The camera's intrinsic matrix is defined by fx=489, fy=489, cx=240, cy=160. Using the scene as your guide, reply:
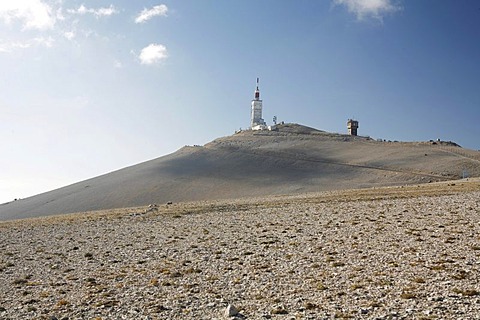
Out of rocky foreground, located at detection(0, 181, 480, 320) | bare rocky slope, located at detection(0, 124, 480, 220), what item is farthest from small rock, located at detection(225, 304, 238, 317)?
bare rocky slope, located at detection(0, 124, 480, 220)

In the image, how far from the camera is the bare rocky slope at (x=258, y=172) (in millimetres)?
76250

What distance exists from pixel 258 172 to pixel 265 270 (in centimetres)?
7686

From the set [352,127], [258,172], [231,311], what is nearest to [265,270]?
[231,311]

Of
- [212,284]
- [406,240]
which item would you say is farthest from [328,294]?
[406,240]

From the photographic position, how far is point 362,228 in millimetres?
23844

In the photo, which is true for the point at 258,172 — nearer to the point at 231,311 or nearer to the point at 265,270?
the point at 265,270

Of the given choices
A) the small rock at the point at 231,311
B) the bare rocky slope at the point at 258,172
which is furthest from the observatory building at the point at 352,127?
the small rock at the point at 231,311

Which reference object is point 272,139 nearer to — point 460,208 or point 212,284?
point 460,208

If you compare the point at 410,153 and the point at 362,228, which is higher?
the point at 410,153

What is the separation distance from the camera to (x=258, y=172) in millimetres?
93312

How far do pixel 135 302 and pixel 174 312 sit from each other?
5.84 feet

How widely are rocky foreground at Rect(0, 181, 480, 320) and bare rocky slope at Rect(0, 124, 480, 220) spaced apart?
151 feet

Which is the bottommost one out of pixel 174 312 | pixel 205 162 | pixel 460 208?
pixel 174 312

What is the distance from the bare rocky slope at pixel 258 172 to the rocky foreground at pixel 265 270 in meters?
45.9
